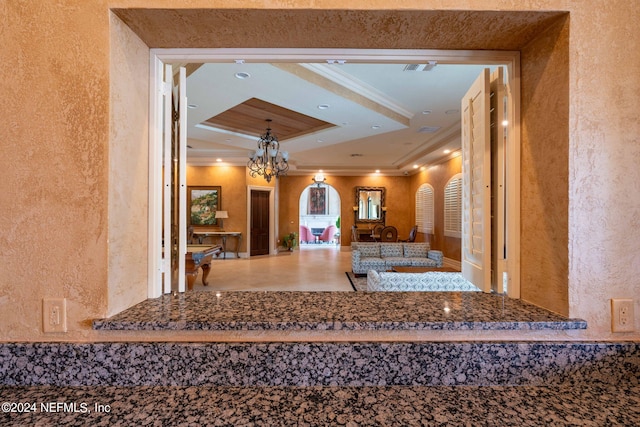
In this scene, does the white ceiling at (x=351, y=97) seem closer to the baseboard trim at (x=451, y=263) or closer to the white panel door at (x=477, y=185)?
the white panel door at (x=477, y=185)

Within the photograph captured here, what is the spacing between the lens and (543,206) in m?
1.11

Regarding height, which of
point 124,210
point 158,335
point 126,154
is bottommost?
point 158,335

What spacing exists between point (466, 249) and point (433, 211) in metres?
8.02

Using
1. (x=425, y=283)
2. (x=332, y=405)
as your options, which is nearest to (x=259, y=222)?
(x=425, y=283)

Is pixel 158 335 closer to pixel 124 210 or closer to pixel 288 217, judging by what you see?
pixel 124 210

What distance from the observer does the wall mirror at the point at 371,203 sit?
11.2 meters

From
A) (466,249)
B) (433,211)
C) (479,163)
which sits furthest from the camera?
(433,211)

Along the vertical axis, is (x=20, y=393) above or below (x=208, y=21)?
below

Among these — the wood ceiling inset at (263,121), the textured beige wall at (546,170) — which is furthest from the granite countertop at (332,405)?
the wood ceiling inset at (263,121)

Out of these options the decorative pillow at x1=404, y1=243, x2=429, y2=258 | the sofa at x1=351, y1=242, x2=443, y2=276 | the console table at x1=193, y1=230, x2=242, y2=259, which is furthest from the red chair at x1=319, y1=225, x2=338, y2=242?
the decorative pillow at x1=404, y1=243, x2=429, y2=258

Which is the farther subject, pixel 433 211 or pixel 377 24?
pixel 433 211

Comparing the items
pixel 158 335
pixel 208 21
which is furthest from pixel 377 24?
pixel 158 335

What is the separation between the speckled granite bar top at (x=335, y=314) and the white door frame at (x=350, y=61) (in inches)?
6.3

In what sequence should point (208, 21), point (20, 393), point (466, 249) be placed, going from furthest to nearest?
point (466, 249), point (208, 21), point (20, 393)
